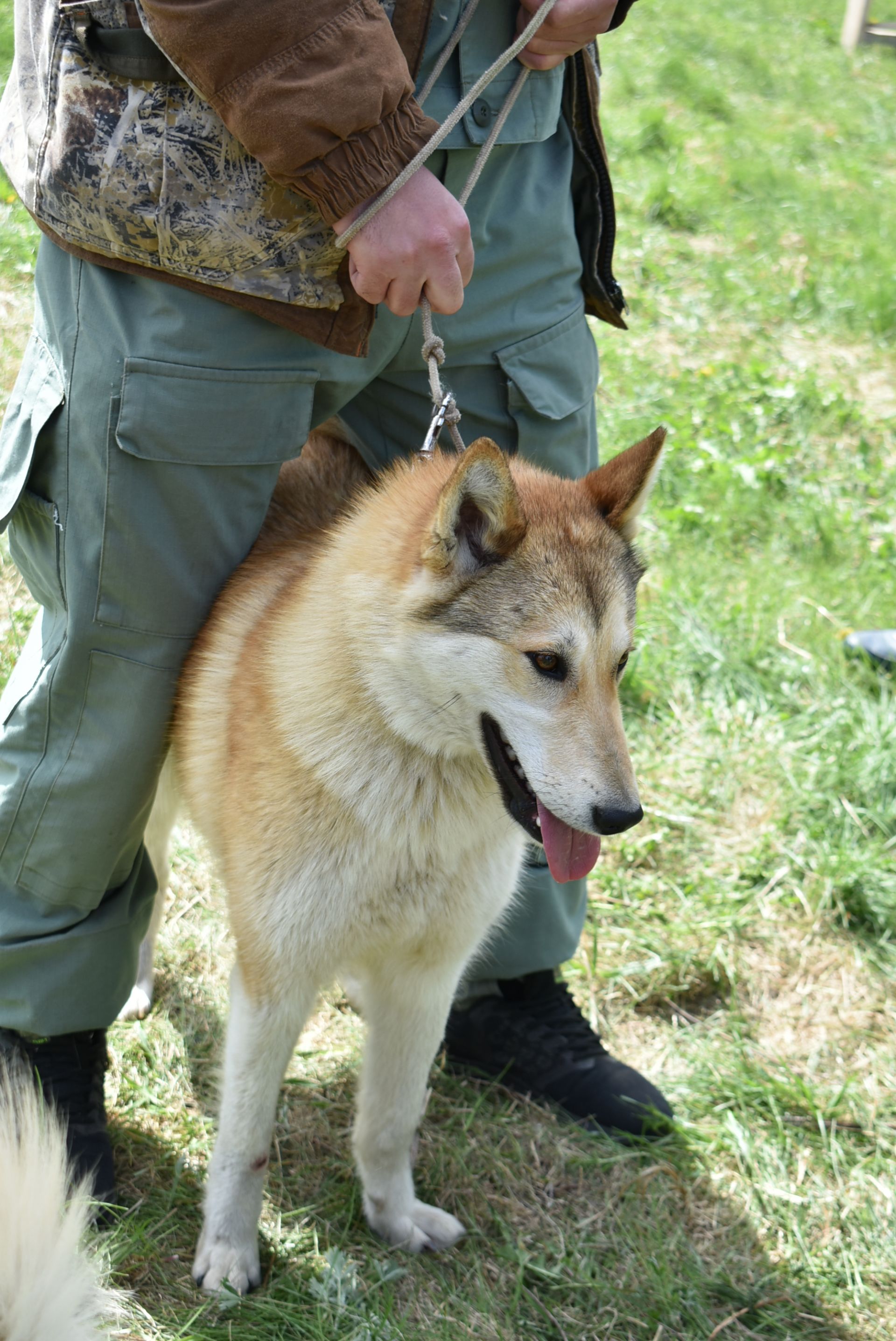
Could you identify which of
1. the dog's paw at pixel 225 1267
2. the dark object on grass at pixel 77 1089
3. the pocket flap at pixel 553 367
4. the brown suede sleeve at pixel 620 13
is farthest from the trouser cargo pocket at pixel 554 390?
the dog's paw at pixel 225 1267

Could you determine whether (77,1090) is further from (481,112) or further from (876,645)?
(876,645)

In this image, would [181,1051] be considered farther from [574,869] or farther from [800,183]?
[800,183]

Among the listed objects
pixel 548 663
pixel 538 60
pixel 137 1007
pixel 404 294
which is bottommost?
pixel 137 1007

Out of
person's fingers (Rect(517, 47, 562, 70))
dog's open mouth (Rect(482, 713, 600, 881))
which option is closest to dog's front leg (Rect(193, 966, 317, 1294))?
dog's open mouth (Rect(482, 713, 600, 881))

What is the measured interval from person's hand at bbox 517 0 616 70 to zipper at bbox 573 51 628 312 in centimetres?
18

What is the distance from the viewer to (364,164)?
1873mm

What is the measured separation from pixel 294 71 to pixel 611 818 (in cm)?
128

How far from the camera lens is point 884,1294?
2.59 m

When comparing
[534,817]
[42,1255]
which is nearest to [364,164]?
[534,817]

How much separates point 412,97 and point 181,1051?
2.24 meters

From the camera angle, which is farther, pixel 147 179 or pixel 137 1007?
pixel 137 1007

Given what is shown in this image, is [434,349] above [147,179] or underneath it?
underneath

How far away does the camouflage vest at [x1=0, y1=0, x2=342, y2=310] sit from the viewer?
1918 mm

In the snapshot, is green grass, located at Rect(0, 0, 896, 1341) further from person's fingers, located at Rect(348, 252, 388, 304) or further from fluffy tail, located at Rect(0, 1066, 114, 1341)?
person's fingers, located at Rect(348, 252, 388, 304)
